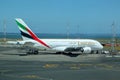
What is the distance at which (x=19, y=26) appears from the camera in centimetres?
6850

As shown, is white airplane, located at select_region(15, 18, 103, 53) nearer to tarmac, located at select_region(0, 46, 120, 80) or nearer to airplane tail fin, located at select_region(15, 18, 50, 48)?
airplane tail fin, located at select_region(15, 18, 50, 48)

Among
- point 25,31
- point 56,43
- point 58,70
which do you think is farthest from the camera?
point 56,43

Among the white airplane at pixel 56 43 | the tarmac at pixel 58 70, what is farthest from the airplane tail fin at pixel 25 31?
the tarmac at pixel 58 70

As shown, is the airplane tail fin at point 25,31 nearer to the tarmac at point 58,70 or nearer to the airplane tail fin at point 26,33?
the airplane tail fin at point 26,33

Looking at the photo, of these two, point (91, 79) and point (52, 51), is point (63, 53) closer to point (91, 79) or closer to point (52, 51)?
point (52, 51)

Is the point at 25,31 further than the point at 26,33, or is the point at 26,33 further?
the point at 25,31

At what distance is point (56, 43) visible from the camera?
6969 centimetres

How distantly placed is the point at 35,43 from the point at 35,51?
2.84 meters

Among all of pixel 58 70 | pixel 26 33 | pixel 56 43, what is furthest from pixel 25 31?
pixel 58 70

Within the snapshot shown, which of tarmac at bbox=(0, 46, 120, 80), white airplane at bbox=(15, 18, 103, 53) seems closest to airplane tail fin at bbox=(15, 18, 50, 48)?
white airplane at bbox=(15, 18, 103, 53)

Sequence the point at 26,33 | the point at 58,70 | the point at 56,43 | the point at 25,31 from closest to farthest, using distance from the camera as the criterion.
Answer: the point at 58,70 < the point at 26,33 < the point at 25,31 < the point at 56,43

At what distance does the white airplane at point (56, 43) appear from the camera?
220ft

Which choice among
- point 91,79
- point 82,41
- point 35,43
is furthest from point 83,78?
point 82,41

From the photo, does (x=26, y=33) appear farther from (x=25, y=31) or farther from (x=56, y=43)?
(x=56, y=43)
